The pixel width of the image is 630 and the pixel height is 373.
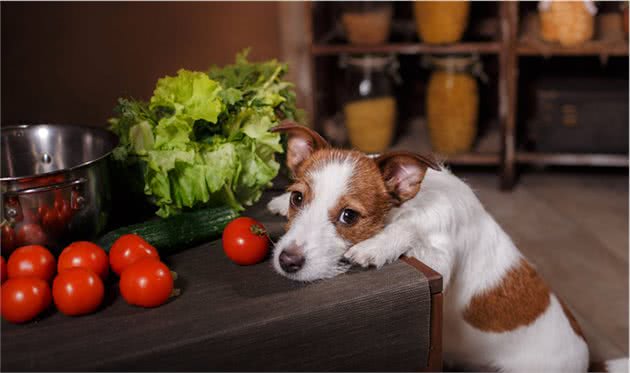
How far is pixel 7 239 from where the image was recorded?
1588mm

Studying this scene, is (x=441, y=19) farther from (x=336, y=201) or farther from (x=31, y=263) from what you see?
(x=31, y=263)

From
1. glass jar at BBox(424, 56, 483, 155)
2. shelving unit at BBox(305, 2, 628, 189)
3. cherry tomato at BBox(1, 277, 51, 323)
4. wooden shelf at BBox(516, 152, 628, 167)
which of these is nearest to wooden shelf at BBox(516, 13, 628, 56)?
shelving unit at BBox(305, 2, 628, 189)

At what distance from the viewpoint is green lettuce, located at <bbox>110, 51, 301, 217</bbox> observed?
1.86 meters

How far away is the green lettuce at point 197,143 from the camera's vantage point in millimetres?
1858

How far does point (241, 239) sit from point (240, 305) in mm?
201

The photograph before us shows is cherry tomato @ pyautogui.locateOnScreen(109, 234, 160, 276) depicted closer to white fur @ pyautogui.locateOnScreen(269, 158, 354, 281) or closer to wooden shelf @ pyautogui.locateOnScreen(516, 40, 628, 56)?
white fur @ pyautogui.locateOnScreen(269, 158, 354, 281)

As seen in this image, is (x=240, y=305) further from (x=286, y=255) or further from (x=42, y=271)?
(x=42, y=271)

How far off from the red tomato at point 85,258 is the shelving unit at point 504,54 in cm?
242

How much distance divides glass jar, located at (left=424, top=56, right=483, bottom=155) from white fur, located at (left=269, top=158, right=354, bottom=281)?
221cm

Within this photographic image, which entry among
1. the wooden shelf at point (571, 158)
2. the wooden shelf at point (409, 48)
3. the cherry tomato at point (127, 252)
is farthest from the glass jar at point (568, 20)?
the cherry tomato at point (127, 252)

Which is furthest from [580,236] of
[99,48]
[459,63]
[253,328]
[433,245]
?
[99,48]

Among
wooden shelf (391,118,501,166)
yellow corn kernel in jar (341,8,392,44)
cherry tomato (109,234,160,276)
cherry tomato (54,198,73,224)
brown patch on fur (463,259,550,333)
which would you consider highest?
yellow corn kernel in jar (341,8,392,44)

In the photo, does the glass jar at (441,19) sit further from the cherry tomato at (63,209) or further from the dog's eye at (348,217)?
the cherry tomato at (63,209)

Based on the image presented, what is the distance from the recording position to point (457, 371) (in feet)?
6.55
